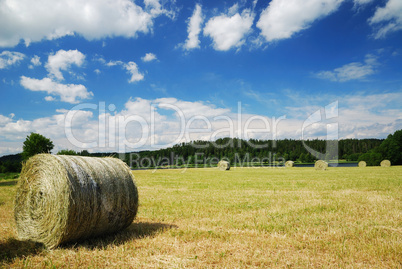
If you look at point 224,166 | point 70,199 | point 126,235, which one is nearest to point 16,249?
point 70,199

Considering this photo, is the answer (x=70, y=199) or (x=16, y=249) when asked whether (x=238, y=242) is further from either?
(x=16, y=249)

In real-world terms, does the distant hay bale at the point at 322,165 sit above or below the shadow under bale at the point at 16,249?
below

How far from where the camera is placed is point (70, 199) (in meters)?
5.43

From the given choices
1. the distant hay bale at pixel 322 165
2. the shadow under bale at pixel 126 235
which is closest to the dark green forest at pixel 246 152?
the distant hay bale at pixel 322 165

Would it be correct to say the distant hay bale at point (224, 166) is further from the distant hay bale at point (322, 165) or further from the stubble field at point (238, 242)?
the stubble field at point (238, 242)

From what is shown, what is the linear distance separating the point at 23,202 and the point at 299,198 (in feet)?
34.7

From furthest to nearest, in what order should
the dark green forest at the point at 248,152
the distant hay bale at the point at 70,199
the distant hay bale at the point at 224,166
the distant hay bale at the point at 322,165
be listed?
the dark green forest at the point at 248,152
the distant hay bale at the point at 224,166
the distant hay bale at the point at 322,165
the distant hay bale at the point at 70,199

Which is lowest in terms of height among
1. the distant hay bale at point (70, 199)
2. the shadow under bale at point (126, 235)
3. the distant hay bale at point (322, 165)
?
the distant hay bale at point (322, 165)

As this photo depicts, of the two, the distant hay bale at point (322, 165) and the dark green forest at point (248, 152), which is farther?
the dark green forest at point (248, 152)

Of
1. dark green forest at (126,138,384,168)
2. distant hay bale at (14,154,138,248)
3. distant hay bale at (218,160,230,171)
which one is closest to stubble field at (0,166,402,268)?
distant hay bale at (14,154,138,248)

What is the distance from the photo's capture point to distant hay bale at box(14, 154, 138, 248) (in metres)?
5.51

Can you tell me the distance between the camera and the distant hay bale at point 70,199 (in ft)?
18.1

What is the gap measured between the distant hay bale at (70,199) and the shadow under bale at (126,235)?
163mm

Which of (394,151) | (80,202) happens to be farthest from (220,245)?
(394,151)
